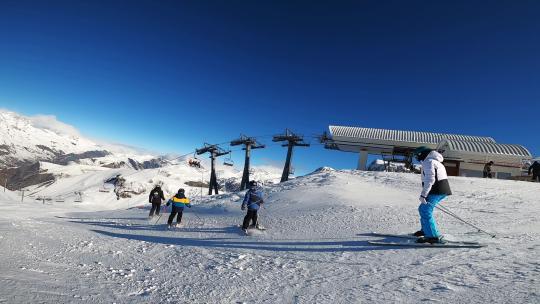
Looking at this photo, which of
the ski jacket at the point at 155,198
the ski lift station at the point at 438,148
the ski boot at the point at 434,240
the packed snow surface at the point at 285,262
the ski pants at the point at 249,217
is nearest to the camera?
the packed snow surface at the point at 285,262

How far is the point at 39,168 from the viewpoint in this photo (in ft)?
490

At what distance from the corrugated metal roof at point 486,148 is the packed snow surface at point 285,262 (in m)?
18.9

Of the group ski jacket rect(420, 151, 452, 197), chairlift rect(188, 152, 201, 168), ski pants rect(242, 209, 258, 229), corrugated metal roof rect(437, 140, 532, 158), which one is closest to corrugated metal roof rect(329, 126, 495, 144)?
corrugated metal roof rect(437, 140, 532, 158)

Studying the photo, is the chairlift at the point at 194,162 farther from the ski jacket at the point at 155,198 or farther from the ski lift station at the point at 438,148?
the ski jacket at the point at 155,198

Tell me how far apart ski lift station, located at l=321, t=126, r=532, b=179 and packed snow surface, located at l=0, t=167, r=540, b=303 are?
1894cm

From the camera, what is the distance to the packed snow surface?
16.0ft

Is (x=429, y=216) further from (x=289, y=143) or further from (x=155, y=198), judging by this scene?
(x=289, y=143)

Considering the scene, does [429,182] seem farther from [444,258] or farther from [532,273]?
[532,273]

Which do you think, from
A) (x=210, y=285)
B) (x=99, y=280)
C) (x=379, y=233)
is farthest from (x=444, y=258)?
(x=99, y=280)

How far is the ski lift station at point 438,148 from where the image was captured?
1198 inches

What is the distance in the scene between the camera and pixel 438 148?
29656mm

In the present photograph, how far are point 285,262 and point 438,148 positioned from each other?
2722 cm

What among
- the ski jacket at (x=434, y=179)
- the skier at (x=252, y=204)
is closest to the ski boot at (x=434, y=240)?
the ski jacket at (x=434, y=179)

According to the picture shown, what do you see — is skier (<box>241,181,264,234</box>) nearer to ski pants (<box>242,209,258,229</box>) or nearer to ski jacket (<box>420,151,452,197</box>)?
ski pants (<box>242,209,258,229</box>)
